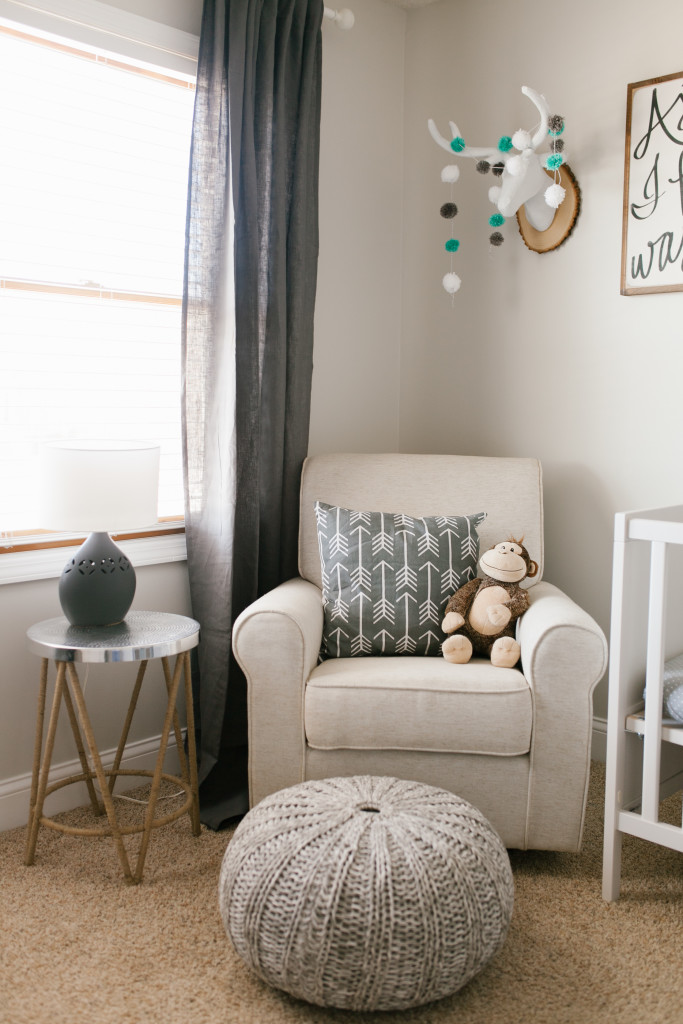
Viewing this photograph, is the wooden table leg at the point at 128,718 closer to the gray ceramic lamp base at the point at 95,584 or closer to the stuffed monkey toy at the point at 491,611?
the gray ceramic lamp base at the point at 95,584

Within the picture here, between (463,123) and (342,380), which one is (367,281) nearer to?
(342,380)

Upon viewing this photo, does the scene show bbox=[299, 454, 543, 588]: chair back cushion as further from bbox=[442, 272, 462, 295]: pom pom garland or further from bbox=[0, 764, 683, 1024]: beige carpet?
bbox=[0, 764, 683, 1024]: beige carpet

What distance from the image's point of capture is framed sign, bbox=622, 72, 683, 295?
2484 mm

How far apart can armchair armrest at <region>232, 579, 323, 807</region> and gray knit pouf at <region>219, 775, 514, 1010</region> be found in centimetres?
41

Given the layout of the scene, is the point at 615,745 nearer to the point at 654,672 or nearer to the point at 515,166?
the point at 654,672

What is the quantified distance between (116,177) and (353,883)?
6.27ft

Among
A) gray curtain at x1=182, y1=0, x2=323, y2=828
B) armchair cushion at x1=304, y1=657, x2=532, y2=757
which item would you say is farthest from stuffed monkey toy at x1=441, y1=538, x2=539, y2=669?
gray curtain at x1=182, y1=0, x2=323, y2=828

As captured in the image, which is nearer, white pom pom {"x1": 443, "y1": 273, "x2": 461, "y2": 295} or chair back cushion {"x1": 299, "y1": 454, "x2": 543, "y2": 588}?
chair back cushion {"x1": 299, "y1": 454, "x2": 543, "y2": 588}

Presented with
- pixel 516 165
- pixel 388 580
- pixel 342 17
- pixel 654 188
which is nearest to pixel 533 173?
pixel 516 165

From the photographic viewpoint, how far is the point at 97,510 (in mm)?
2008

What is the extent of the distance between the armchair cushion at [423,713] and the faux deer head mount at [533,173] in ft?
4.80

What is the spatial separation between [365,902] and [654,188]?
209cm

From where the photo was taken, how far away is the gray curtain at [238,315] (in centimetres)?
245

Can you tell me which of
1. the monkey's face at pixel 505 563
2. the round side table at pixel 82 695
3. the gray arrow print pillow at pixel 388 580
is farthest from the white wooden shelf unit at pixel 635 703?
the round side table at pixel 82 695
